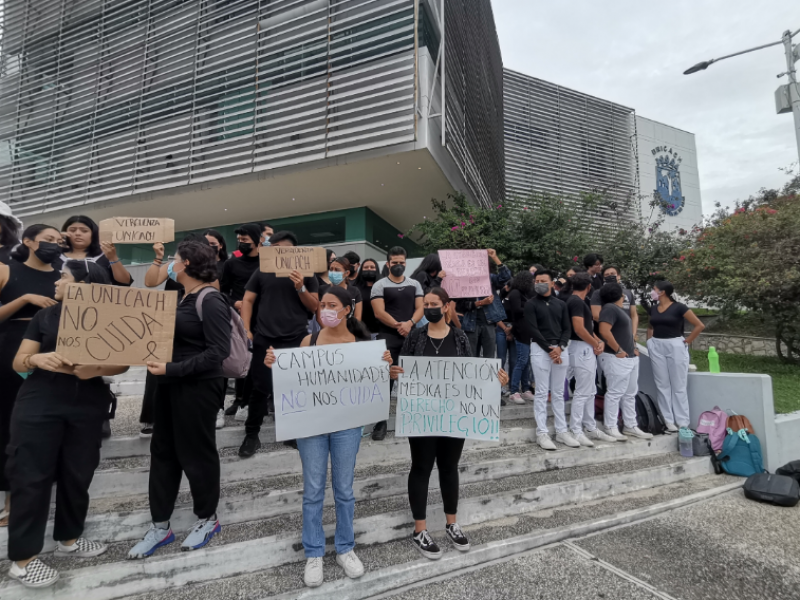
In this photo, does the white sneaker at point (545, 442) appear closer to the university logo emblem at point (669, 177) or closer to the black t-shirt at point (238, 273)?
the black t-shirt at point (238, 273)

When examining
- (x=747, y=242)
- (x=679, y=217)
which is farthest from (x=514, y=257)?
(x=679, y=217)

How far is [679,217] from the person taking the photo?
1030 inches

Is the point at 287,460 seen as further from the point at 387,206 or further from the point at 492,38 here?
the point at 492,38

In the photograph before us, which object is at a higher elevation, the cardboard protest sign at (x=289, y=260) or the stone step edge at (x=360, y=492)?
the cardboard protest sign at (x=289, y=260)

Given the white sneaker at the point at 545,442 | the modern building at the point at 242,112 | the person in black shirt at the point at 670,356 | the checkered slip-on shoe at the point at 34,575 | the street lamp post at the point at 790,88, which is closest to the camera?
the checkered slip-on shoe at the point at 34,575

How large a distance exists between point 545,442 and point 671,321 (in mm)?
2650

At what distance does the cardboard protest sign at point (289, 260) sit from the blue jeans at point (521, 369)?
3.33m

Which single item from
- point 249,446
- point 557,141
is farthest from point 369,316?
point 557,141

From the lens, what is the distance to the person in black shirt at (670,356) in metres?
5.28

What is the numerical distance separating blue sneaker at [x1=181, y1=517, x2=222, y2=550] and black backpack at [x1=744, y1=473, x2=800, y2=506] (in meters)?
5.02

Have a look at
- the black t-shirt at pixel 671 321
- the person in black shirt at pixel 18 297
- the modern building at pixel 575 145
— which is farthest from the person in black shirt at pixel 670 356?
the modern building at pixel 575 145

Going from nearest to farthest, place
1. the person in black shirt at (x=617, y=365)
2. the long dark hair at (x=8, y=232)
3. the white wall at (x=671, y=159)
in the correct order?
1. the long dark hair at (x=8, y=232)
2. the person in black shirt at (x=617, y=365)
3. the white wall at (x=671, y=159)

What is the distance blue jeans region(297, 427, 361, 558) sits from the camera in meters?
2.43

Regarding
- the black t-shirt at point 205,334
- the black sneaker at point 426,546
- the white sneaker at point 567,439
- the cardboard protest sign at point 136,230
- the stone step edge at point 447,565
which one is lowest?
the stone step edge at point 447,565
